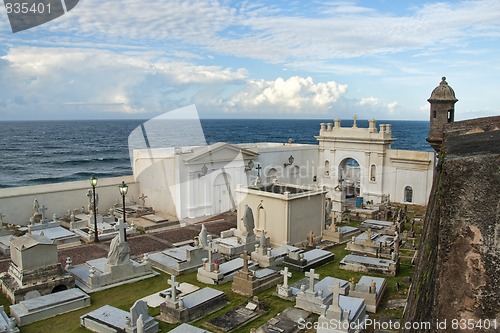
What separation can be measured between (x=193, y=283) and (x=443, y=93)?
11650 mm

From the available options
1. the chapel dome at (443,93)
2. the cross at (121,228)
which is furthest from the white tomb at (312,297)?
the chapel dome at (443,93)

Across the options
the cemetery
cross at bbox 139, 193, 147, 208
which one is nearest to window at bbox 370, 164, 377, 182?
the cemetery

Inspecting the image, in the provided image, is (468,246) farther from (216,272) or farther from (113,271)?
(113,271)

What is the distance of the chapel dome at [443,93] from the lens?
15516 millimetres

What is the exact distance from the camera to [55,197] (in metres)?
19.7

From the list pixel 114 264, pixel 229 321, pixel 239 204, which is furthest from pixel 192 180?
pixel 229 321

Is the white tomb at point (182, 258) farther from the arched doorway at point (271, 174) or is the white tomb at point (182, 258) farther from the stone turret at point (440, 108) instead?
the arched doorway at point (271, 174)

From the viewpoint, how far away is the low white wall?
18453 mm

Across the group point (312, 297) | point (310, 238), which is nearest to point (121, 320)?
point (312, 297)

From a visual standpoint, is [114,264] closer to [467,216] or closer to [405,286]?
[405,286]

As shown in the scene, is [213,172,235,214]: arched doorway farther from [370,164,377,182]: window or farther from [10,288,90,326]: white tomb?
[10,288,90,326]: white tomb

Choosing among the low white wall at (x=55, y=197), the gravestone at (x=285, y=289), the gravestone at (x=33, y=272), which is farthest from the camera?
the low white wall at (x=55, y=197)

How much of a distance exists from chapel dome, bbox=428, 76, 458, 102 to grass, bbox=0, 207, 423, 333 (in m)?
6.35

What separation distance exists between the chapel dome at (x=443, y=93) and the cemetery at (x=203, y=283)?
5.92 meters
